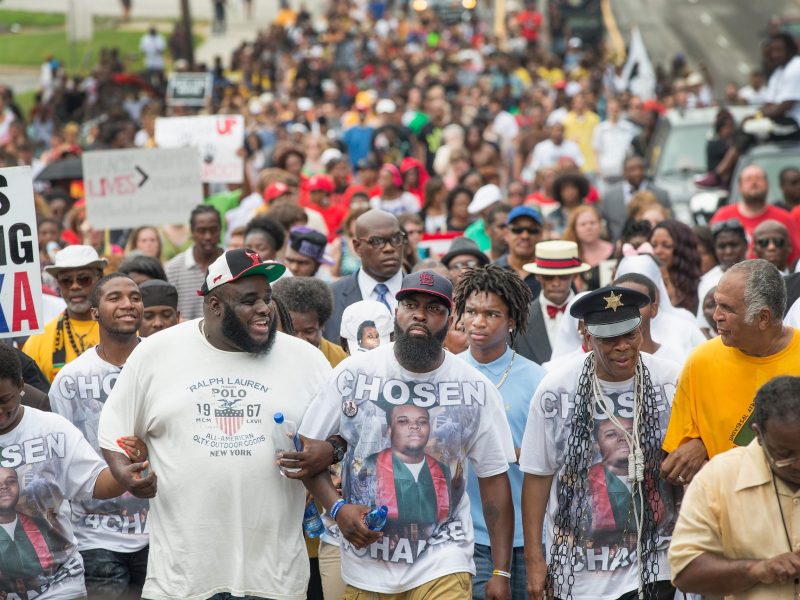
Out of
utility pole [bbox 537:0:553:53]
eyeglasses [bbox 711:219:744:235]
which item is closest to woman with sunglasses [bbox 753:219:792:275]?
eyeglasses [bbox 711:219:744:235]

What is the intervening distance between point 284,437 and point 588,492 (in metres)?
1.34

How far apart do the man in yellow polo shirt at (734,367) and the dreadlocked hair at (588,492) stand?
142mm

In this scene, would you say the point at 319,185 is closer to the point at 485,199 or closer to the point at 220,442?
the point at 485,199

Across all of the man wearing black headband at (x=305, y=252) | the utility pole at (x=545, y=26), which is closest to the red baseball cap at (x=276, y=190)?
the man wearing black headband at (x=305, y=252)

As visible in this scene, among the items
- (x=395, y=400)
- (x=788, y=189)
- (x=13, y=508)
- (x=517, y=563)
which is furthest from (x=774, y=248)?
(x=13, y=508)

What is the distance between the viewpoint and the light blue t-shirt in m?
7.21

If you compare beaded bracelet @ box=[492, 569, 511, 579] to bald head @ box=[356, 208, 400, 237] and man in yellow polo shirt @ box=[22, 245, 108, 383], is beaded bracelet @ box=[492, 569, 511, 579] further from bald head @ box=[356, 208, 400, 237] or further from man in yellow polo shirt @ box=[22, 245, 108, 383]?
bald head @ box=[356, 208, 400, 237]

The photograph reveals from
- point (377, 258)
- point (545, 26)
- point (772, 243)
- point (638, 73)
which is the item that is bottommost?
point (772, 243)

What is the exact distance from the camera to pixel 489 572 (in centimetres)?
709

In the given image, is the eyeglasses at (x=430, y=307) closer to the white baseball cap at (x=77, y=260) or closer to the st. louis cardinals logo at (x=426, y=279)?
the st. louis cardinals logo at (x=426, y=279)

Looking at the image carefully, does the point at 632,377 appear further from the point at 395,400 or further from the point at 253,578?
the point at 253,578

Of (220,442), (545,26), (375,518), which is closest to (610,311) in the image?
(375,518)

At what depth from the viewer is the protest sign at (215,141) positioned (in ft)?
54.9

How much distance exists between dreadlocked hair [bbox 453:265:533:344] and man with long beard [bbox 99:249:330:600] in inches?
56.8
